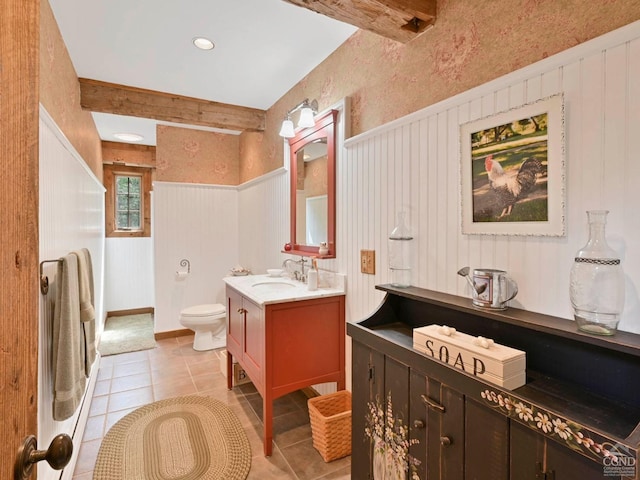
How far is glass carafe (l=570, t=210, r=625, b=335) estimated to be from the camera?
929 millimetres

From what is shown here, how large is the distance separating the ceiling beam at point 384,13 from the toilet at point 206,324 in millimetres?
2827

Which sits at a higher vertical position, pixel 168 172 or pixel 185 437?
pixel 168 172

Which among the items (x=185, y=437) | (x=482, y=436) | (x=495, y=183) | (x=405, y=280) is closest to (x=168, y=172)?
(x=185, y=437)

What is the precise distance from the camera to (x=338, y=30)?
2115 mm

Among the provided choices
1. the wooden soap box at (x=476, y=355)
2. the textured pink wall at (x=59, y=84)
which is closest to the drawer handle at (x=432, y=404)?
the wooden soap box at (x=476, y=355)

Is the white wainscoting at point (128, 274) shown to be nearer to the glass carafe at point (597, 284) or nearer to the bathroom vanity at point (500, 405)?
the bathroom vanity at point (500, 405)

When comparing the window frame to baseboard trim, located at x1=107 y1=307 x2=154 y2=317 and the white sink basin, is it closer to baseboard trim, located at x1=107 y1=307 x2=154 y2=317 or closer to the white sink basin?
baseboard trim, located at x1=107 y1=307 x2=154 y2=317

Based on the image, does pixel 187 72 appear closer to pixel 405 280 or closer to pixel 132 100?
pixel 132 100

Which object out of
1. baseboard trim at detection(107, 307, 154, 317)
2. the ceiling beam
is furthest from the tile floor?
the ceiling beam

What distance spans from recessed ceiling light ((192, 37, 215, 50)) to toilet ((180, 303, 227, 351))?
2.38 m

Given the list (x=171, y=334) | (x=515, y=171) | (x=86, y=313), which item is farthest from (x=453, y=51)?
(x=171, y=334)

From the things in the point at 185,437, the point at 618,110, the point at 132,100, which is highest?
the point at 132,100

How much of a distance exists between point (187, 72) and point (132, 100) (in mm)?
728

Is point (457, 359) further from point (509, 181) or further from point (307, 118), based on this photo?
point (307, 118)
